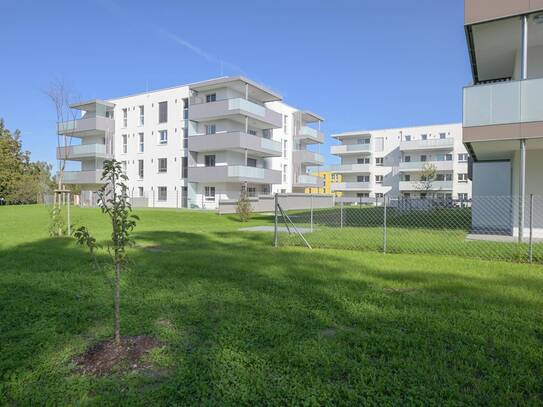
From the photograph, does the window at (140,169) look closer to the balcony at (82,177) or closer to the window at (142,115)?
the window at (142,115)

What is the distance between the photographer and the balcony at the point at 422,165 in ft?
176

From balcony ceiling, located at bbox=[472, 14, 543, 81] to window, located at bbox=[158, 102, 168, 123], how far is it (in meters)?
30.7

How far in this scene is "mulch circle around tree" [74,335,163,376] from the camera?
3.48m

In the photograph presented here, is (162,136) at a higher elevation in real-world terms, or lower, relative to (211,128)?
lower

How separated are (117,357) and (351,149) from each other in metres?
59.8

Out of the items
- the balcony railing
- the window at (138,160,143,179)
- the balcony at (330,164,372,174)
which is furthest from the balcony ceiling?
the balcony at (330,164,372,174)

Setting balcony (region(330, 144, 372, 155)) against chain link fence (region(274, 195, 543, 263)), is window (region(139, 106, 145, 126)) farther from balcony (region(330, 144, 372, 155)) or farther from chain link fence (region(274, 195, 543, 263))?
chain link fence (region(274, 195, 543, 263))

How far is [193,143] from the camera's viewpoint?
36000 millimetres

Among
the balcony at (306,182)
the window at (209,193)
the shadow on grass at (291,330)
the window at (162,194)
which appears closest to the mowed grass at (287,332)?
the shadow on grass at (291,330)

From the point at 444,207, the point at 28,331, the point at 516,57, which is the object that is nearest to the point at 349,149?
the point at 444,207

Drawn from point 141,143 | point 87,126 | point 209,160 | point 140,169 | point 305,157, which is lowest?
point 140,169

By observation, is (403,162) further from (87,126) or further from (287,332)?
(287,332)

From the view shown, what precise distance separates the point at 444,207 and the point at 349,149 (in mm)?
34093

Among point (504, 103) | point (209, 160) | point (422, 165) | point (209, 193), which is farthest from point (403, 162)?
point (504, 103)
